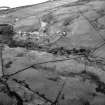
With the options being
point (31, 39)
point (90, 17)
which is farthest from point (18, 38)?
point (90, 17)

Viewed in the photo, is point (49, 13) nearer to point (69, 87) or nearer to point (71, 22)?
point (71, 22)

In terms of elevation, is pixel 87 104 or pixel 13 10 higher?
pixel 13 10

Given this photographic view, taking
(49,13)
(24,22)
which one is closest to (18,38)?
(24,22)

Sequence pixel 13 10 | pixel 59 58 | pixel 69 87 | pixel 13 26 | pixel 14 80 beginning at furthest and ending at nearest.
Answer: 1. pixel 13 10
2. pixel 13 26
3. pixel 59 58
4. pixel 14 80
5. pixel 69 87

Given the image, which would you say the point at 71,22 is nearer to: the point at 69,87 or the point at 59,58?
the point at 59,58

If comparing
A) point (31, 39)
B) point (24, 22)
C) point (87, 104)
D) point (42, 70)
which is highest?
point (24, 22)

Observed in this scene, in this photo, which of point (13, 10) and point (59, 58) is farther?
point (13, 10)

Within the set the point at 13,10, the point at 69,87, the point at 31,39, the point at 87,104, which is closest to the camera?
the point at 87,104
